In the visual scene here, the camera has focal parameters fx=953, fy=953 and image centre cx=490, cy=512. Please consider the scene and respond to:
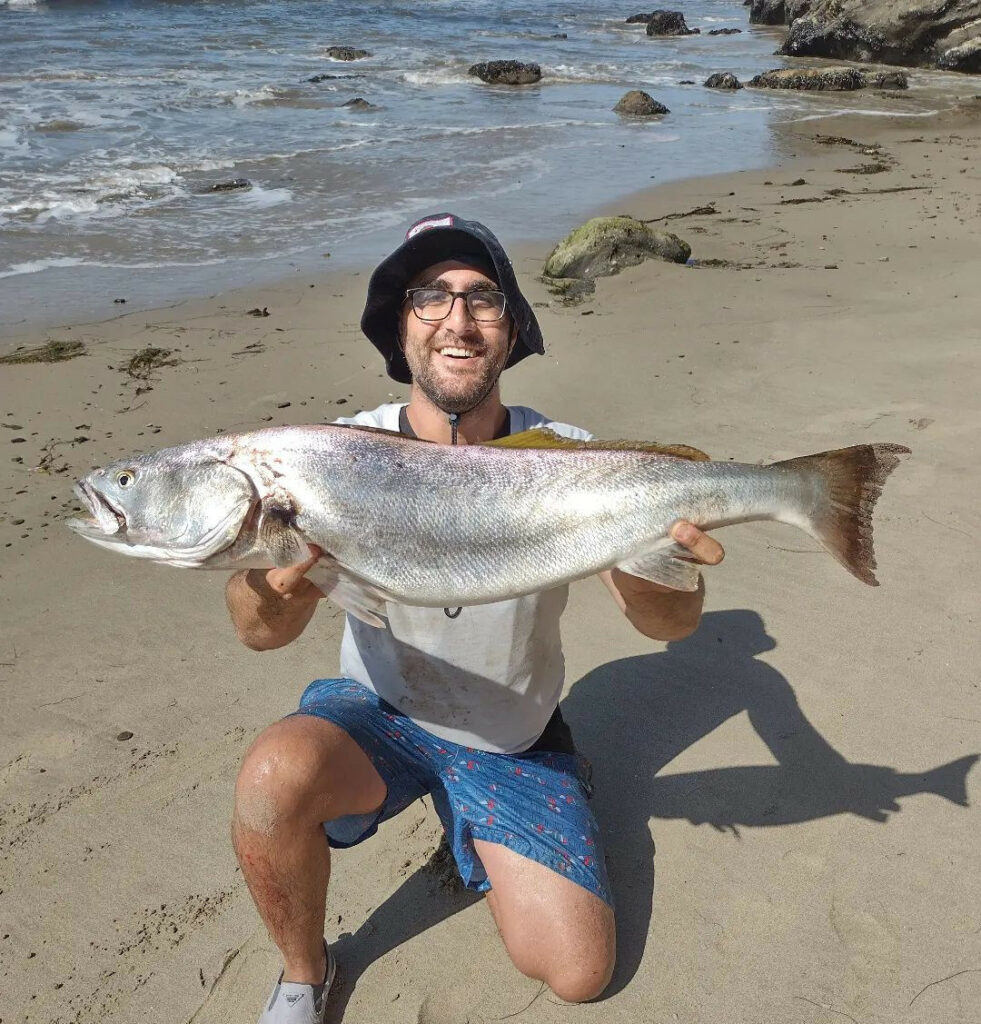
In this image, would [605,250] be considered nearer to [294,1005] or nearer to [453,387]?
[453,387]

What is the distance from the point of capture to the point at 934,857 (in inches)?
131

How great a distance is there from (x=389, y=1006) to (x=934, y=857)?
1.93 meters

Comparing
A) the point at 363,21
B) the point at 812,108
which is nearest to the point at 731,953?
the point at 812,108

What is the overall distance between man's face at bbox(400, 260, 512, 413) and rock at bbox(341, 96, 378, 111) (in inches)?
720

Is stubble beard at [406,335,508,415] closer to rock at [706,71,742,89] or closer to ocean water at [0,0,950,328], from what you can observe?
ocean water at [0,0,950,328]

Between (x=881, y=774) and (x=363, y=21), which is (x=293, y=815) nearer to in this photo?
(x=881, y=774)

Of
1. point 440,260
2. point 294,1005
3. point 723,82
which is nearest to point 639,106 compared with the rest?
point 723,82

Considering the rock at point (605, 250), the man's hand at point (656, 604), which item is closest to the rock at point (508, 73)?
the rock at point (605, 250)

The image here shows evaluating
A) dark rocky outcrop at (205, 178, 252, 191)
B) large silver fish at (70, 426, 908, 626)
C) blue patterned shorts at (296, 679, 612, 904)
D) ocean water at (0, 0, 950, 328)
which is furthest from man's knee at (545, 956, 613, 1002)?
dark rocky outcrop at (205, 178, 252, 191)

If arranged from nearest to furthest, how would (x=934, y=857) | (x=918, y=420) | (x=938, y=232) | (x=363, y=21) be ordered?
(x=934, y=857), (x=918, y=420), (x=938, y=232), (x=363, y=21)

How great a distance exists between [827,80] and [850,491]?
24.7 metres

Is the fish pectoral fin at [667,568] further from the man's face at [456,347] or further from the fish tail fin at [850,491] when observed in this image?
the man's face at [456,347]

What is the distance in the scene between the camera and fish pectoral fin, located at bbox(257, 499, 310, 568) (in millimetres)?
2756

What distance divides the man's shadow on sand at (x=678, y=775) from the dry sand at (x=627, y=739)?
13 millimetres
